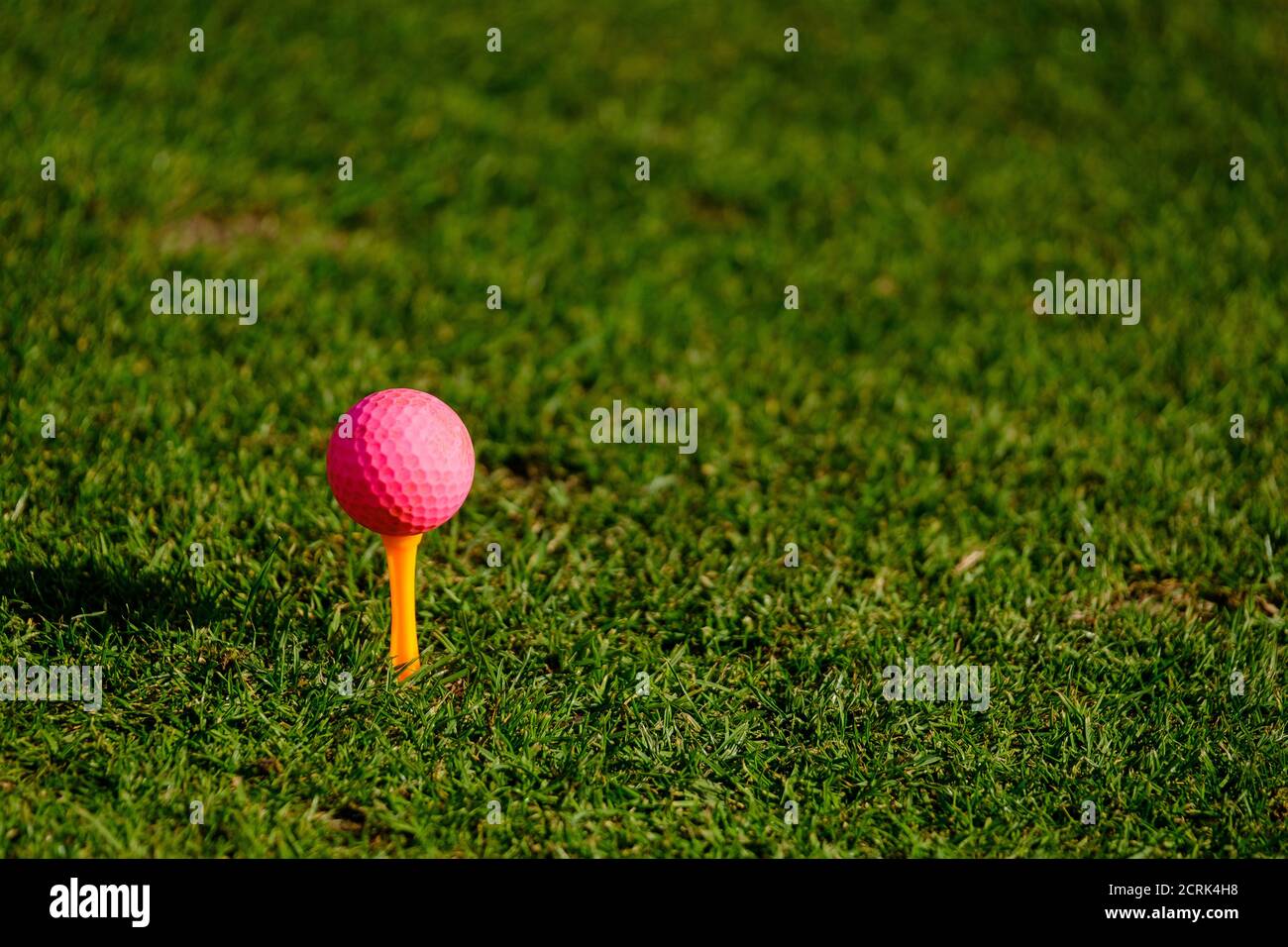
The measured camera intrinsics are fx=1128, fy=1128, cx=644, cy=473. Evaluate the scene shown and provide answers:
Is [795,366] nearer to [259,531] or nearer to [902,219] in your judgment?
[902,219]

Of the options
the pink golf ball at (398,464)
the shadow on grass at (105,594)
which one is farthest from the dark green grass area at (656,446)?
the pink golf ball at (398,464)

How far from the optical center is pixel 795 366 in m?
4.64

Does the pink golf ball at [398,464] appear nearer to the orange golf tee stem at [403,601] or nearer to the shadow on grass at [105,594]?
the orange golf tee stem at [403,601]

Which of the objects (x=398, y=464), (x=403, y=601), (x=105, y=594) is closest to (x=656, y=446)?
(x=403, y=601)

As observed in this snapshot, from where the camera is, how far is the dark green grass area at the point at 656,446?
2902 mm

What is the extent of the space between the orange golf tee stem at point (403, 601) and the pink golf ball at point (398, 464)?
2.6 inches

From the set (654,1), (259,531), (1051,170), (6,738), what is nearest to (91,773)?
(6,738)

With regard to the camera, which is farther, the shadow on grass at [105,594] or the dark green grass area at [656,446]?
the shadow on grass at [105,594]

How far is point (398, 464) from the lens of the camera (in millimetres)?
2773

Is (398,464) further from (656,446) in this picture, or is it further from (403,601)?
(656,446)

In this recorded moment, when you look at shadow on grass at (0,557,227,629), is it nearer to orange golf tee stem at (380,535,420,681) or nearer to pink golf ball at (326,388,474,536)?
orange golf tee stem at (380,535,420,681)

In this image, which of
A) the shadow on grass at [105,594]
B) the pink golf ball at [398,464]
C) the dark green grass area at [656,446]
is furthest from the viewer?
the shadow on grass at [105,594]

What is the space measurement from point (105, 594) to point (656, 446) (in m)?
1.90
